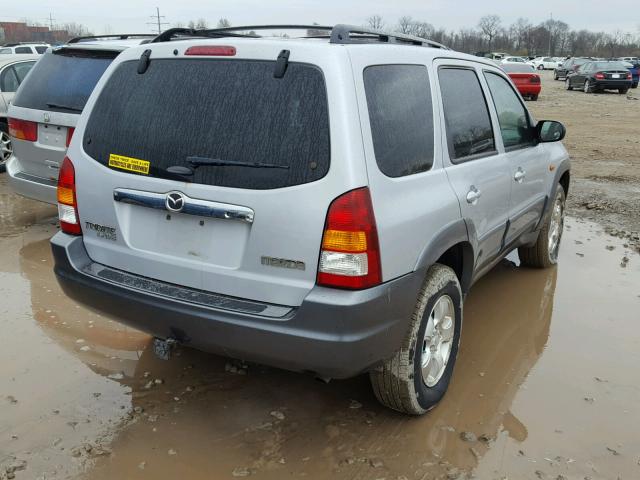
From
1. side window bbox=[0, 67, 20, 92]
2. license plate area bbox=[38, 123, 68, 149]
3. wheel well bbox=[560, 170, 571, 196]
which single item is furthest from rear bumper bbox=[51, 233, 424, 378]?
side window bbox=[0, 67, 20, 92]

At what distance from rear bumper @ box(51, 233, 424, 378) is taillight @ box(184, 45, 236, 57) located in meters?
1.09

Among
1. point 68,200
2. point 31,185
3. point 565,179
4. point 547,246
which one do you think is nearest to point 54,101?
point 31,185

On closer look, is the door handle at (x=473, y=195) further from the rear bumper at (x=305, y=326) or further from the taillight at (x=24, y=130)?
the taillight at (x=24, y=130)

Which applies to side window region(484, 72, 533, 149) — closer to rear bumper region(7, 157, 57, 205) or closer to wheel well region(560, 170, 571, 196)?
wheel well region(560, 170, 571, 196)

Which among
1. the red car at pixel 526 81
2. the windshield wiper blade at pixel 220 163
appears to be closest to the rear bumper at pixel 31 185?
the windshield wiper blade at pixel 220 163

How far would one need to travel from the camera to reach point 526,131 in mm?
4484

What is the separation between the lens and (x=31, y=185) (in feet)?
18.9

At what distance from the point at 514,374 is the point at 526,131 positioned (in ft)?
6.00

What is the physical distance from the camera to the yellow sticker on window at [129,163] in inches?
109

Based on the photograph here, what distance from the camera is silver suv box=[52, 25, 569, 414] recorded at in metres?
2.46

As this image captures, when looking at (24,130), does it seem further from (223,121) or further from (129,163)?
(223,121)

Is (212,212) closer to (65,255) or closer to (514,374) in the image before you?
(65,255)

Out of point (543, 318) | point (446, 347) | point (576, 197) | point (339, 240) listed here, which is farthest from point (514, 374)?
point (576, 197)

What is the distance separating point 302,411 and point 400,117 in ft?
5.17
